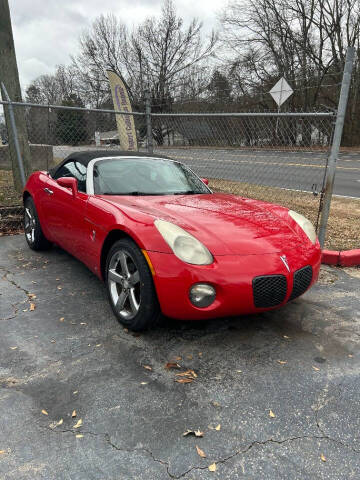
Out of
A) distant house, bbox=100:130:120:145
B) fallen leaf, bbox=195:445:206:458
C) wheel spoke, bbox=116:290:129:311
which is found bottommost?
fallen leaf, bbox=195:445:206:458

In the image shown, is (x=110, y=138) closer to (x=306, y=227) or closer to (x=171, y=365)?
(x=306, y=227)

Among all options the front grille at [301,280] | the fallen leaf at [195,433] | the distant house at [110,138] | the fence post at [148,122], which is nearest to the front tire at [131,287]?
the fallen leaf at [195,433]

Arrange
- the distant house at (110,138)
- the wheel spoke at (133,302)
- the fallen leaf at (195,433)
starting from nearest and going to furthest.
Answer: the fallen leaf at (195,433)
the wheel spoke at (133,302)
the distant house at (110,138)

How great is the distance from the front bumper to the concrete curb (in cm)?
214

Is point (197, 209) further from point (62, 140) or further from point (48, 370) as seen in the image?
point (62, 140)

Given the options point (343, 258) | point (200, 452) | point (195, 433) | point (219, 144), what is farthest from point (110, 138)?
point (200, 452)

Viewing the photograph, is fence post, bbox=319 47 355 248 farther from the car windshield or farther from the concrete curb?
the car windshield

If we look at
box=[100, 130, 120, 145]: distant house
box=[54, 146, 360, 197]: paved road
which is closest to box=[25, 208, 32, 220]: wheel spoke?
box=[54, 146, 360, 197]: paved road

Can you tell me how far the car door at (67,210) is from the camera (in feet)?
10.8

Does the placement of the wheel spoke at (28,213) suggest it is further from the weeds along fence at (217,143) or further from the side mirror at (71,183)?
the side mirror at (71,183)

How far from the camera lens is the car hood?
2486 mm

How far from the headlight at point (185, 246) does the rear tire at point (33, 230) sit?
7.87 feet

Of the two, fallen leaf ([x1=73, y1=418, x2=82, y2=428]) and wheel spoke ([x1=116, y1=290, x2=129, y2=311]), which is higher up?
wheel spoke ([x1=116, y1=290, x2=129, y2=311])

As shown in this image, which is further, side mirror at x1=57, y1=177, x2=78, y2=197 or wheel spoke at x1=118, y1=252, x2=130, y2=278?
side mirror at x1=57, y1=177, x2=78, y2=197
